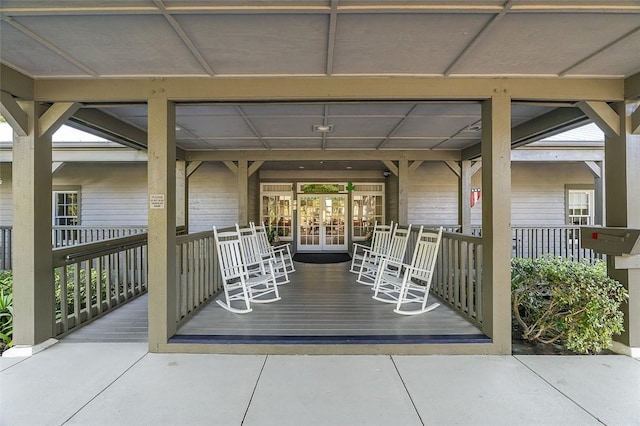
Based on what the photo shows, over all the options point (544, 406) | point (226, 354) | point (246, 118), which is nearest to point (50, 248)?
point (226, 354)

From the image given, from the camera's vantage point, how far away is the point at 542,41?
2.45 m

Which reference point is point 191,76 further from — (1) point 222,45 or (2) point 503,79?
(2) point 503,79

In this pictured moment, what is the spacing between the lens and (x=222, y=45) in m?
2.50

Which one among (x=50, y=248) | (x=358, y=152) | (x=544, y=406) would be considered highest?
(x=358, y=152)

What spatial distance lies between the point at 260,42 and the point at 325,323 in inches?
110

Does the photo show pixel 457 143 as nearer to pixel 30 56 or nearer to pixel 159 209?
pixel 159 209

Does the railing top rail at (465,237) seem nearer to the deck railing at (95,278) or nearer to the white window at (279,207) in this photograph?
the deck railing at (95,278)

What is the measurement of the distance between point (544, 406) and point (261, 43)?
3.32 metres

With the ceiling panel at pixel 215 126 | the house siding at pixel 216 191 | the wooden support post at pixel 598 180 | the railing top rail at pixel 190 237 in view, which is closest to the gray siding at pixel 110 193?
the house siding at pixel 216 191

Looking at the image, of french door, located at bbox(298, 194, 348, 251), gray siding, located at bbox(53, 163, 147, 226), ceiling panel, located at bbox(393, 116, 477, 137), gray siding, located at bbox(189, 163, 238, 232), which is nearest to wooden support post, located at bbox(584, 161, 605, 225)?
ceiling panel, located at bbox(393, 116, 477, 137)

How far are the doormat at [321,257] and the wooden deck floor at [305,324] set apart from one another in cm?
344

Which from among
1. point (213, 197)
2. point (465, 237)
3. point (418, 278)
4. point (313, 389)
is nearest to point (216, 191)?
point (213, 197)

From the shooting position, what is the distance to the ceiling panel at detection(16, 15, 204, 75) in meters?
2.17

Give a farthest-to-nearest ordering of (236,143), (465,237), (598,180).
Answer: (598,180), (236,143), (465,237)
